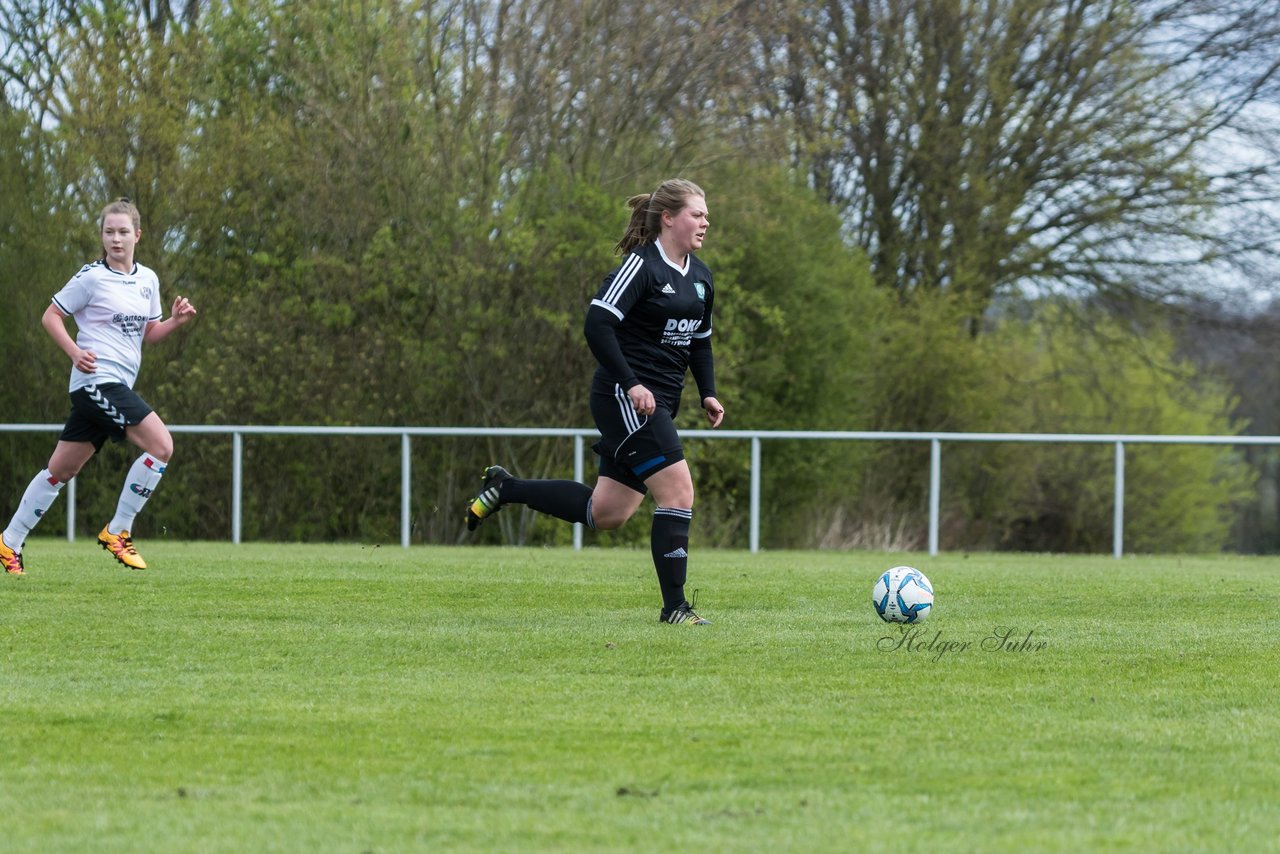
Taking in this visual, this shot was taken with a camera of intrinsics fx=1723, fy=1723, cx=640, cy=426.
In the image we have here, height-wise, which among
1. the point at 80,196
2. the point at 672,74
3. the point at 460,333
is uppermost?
the point at 672,74

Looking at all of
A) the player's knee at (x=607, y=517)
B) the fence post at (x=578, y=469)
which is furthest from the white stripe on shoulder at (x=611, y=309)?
the fence post at (x=578, y=469)

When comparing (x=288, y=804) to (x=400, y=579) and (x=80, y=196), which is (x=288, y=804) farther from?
(x=80, y=196)

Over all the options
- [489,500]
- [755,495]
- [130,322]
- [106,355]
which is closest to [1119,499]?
[755,495]

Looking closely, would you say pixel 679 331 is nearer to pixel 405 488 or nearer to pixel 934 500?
pixel 934 500

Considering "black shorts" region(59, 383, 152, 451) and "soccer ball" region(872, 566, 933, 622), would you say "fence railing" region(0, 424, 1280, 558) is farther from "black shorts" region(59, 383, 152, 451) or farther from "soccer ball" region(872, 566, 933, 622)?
"soccer ball" region(872, 566, 933, 622)

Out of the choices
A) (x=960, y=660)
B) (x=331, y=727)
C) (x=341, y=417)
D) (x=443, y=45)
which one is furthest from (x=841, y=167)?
(x=331, y=727)

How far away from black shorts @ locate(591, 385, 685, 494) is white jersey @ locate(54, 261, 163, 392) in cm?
328

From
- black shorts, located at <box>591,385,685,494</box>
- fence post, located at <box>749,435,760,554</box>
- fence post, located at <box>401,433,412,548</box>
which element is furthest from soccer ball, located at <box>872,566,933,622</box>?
fence post, located at <box>401,433,412,548</box>

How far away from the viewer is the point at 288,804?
12.6 ft

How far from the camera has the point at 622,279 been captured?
7254 millimetres

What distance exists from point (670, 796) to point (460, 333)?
1537cm

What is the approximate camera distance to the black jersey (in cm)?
722

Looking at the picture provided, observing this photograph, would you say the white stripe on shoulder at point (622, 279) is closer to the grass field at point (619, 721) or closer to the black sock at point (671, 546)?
the black sock at point (671, 546)

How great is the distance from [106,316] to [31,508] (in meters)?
1.18
